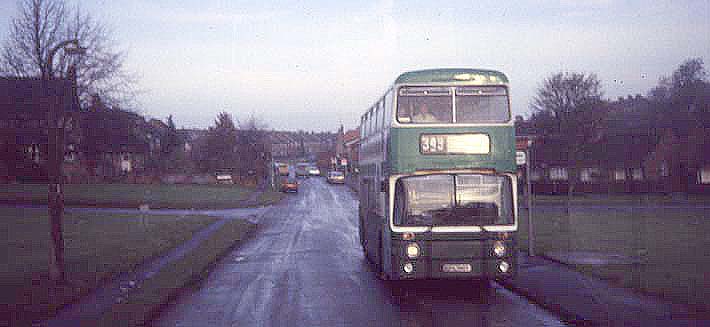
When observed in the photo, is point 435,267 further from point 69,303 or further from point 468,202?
point 69,303

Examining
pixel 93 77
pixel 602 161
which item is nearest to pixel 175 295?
pixel 93 77

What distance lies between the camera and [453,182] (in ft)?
39.3

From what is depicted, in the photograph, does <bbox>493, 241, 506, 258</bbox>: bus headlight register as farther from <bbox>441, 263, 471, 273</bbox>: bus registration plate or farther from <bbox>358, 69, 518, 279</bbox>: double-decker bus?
<bbox>441, 263, 471, 273</bbox>: bus registration plate

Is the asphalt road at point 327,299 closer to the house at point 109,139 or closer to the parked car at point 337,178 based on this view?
the house at point 109,139

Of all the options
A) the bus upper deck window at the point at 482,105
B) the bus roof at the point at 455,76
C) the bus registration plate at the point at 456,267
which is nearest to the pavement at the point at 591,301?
the bus registration plate at the point at 456,267

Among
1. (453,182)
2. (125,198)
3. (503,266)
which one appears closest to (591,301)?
(503,266)

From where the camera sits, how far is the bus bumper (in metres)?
11.9

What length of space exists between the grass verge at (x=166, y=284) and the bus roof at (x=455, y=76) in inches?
239

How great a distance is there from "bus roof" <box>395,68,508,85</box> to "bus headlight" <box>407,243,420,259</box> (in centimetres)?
312

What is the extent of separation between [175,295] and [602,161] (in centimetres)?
5608

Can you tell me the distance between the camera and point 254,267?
666 inches

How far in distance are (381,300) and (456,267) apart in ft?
4.89

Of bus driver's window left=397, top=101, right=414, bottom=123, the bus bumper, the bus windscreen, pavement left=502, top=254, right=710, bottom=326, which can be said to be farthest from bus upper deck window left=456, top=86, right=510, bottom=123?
pavement left=502, top=254, right=710, bottom=326

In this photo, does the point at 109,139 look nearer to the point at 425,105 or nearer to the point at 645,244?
the point at 645,244
